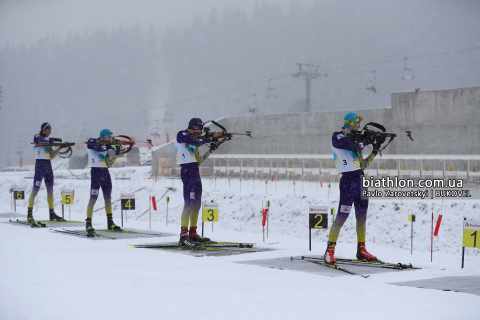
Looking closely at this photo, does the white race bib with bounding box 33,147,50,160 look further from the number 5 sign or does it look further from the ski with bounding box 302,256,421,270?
the number 5 sign

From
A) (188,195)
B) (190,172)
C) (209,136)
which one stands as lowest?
(188,195)

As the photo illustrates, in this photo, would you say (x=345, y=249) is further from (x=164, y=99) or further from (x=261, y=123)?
(x=164, y=99)

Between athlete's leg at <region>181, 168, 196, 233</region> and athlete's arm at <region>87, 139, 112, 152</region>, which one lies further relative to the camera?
athlete's arm at <region>87, 139, 112, 152</region>

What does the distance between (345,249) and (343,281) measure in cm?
382

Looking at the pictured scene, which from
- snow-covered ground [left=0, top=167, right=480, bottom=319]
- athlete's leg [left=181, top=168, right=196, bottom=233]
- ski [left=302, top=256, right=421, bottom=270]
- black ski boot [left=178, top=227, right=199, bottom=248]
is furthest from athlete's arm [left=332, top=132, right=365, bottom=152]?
black ski boot [left=178, top=227, right=199, bottom=248]

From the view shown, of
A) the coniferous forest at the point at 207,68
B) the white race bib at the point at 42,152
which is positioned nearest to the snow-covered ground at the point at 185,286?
the white race bib at the point at 42,152

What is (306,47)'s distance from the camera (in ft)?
395

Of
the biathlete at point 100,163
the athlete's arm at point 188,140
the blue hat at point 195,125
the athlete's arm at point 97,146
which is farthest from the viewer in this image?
the biathlete at point 100,163

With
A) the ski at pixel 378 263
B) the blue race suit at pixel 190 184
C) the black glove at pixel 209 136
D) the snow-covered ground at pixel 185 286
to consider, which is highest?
the black glove at pixel 209 136

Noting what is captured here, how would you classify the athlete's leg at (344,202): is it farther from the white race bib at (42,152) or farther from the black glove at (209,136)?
the white race bib at (42,152)

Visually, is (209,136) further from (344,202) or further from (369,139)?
(369,139)

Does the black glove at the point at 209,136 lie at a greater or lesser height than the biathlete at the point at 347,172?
greater

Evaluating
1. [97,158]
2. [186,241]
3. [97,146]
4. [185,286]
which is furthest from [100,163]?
[185,286]

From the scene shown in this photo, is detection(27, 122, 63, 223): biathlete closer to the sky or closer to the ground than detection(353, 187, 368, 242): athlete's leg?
closer to the sky
